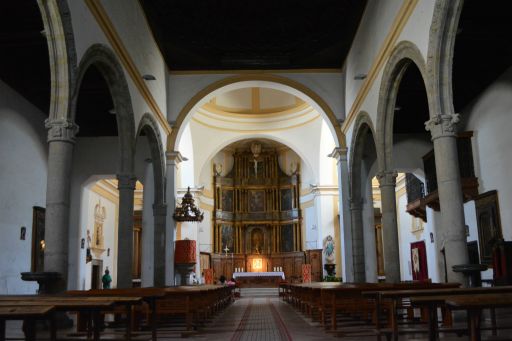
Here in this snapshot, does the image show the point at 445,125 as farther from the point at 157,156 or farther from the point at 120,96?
the point at 157,156

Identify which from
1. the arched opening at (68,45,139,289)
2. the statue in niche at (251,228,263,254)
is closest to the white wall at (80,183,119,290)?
the arched opening at (68,45,139,289)

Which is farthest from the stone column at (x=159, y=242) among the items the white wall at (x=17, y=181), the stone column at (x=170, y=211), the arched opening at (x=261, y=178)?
the arched opening at (x=261, y=178)

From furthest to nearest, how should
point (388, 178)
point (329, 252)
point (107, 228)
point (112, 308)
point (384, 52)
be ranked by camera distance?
point (329, 252)
point (107, 228)
point (388, 178)
point (384, 52)
point (112, 308)

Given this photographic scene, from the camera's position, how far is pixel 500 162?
11.8 meters

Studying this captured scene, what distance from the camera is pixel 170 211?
15.9 meters

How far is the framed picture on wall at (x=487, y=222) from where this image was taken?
1195cm

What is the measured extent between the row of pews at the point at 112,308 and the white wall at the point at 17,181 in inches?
150

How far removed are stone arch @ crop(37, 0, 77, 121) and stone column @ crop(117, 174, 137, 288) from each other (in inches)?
145

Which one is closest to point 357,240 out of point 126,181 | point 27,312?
point 126,181

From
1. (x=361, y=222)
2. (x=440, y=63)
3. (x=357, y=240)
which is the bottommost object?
(x=357, y=240)

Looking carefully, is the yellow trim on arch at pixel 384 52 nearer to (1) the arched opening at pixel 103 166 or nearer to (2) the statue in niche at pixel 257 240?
(1) the arched opening at pixel 103 166

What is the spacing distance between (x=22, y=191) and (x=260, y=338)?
25.2 feet

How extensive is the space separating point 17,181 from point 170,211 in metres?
4.86

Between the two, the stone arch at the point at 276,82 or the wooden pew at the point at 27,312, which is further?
the stone arch at the point at 276,82
